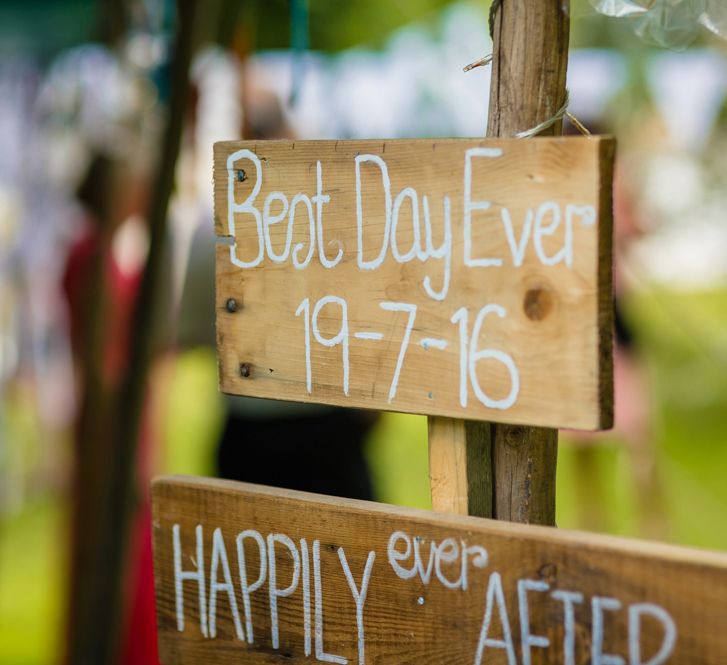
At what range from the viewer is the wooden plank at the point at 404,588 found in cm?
86

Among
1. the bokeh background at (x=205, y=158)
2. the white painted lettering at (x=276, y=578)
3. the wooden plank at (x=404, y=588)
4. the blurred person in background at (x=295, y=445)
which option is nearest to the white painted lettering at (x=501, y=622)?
the wooden plank at (x=404, y=588)

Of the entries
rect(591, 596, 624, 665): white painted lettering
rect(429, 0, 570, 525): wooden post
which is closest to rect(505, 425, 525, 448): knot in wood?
rect(429, 0, 570, 525): wooden post

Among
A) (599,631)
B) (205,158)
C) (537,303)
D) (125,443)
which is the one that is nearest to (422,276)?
(537,303)

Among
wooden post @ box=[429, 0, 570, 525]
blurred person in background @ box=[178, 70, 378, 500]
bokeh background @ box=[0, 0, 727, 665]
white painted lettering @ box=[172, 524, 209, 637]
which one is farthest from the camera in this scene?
bokeh background @ box=[0, 0, 727, 665]

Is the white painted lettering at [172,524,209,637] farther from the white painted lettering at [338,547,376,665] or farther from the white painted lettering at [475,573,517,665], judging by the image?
the white painted lettering at [475,573,517,665]

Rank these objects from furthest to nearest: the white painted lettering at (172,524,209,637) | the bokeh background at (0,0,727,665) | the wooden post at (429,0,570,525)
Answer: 1. the bokeh background at (0,0,727,665)
2. the white painted lettering at (172,524,209,637)
3. the wooden post at (429,0,570,525)

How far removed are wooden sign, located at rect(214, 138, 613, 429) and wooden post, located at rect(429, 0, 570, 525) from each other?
100 millimetres

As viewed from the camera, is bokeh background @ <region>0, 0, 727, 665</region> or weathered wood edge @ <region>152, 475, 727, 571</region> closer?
weathered wood edge @ <region>152, 475, 727, 571</region>

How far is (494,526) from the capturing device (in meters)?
0.94

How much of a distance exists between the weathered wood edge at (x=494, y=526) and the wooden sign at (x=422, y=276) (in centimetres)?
11

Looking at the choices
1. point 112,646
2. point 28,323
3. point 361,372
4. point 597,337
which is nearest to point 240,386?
point 361,372

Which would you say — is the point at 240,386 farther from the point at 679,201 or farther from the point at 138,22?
the point at 679,201

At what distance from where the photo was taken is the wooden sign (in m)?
0.89

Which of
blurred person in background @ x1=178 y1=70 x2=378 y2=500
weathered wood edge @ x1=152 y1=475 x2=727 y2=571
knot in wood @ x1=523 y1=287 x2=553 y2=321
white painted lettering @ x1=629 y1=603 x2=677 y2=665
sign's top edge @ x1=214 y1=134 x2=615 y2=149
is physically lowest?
blurred person in background @ x1=178 y1=70 x2=378 y2=500
